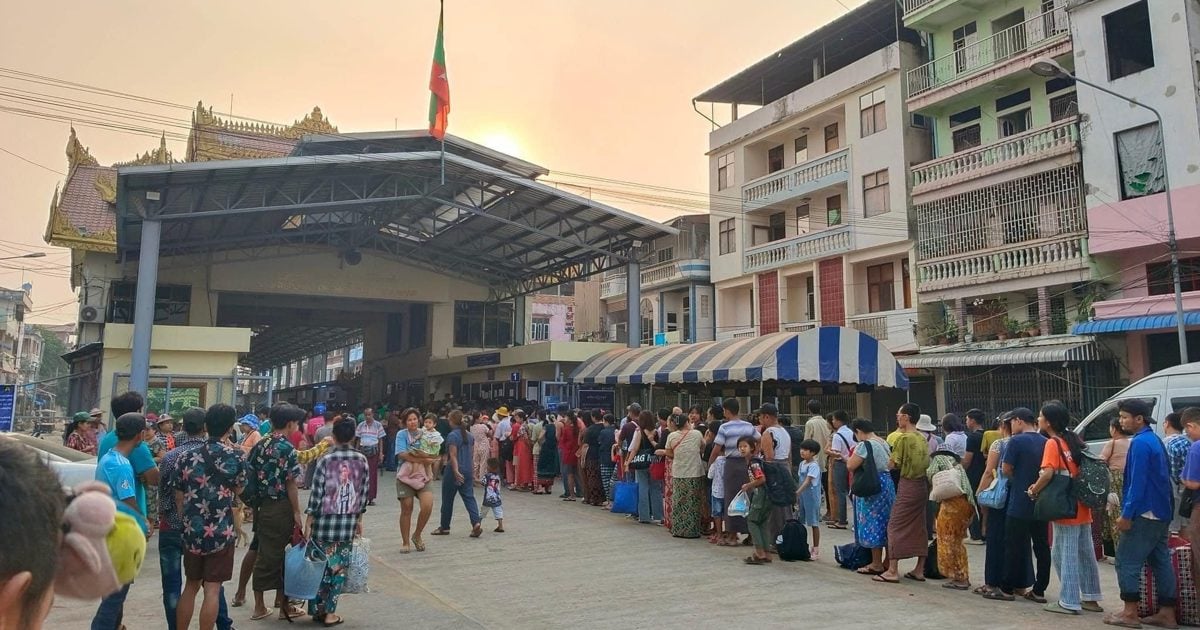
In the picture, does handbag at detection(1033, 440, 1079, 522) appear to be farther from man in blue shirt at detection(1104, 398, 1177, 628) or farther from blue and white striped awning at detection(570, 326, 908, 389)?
blue and white striped awning at detection(570, 326, 908, 389)

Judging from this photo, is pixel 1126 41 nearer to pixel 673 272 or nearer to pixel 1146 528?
pixel 1146 528

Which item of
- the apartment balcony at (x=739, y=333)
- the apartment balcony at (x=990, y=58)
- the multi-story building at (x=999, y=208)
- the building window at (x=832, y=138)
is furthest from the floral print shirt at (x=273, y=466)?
the apartment balcony at (x=739, y=333)

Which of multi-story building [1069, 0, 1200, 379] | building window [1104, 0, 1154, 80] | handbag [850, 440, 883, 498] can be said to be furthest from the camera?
building window [1104, 0, 1154, 80]

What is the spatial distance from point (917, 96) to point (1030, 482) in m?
17.7

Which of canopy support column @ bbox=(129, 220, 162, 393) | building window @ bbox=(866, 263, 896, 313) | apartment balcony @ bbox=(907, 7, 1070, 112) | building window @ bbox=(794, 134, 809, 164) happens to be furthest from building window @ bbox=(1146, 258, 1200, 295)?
canopy support column @ bbox=(129, 220, 162, 393)

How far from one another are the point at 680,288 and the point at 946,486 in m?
24.9

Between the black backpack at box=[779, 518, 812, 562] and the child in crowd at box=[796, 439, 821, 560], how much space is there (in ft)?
0.98

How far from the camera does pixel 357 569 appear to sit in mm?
6141

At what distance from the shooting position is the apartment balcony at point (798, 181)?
78.6 ft

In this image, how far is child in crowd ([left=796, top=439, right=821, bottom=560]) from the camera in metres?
8.74

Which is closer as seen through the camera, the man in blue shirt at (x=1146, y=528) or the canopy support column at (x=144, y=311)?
the man in blue shirt at (x=1146, y=528)

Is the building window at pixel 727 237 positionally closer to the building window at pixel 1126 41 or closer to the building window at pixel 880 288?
the building window at pixel 880 288

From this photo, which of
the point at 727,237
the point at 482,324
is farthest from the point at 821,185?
the point at 482,324

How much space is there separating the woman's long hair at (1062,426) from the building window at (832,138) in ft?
65.0
